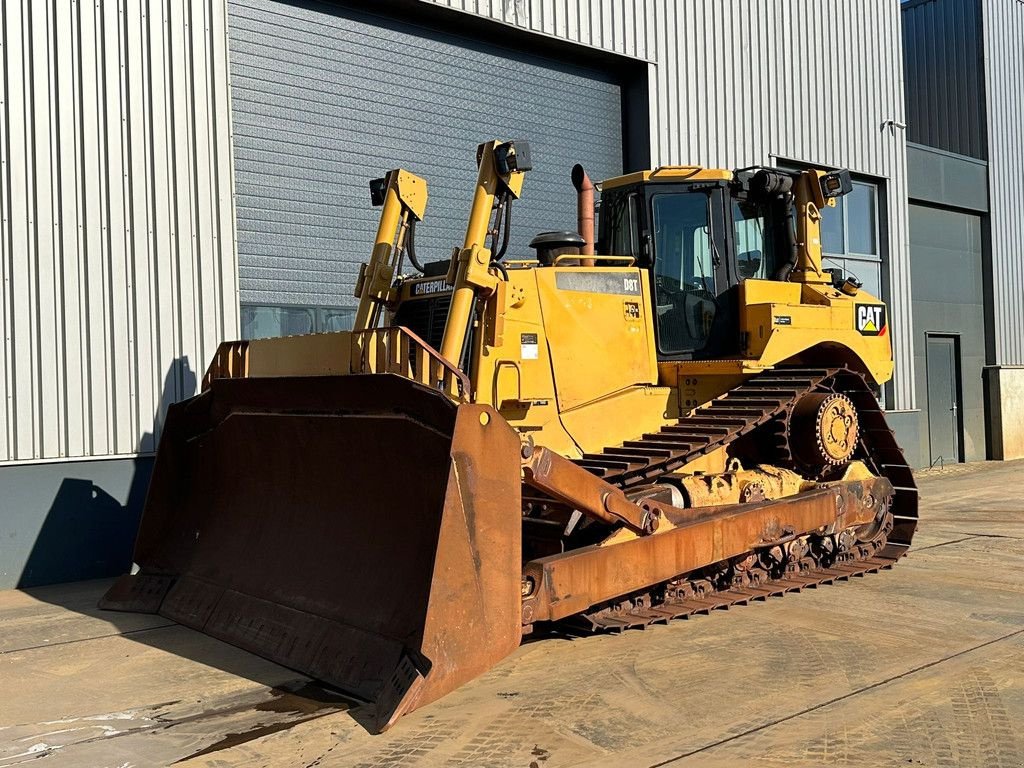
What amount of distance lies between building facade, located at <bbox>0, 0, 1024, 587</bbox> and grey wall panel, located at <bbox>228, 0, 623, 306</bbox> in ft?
0.08

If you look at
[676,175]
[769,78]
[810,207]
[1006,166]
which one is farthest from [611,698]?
[1006,166]

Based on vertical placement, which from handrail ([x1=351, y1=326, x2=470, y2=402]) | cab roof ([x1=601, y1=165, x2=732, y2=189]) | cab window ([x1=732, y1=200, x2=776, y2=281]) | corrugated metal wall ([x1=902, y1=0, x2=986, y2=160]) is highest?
corrugated metal wall ([x1=902, y1=0, x2=986, y2=160])

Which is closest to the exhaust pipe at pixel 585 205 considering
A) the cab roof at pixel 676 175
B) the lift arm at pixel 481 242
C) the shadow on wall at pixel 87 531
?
the cab roof at pixel 676 175

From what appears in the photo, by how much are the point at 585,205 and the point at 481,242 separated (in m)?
1.90

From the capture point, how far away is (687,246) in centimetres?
781

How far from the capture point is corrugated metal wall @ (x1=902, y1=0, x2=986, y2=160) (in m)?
20.2

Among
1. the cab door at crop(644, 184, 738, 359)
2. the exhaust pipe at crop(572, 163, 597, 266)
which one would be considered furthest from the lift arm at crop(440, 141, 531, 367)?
the cab door at crop(644, 184, 738, 359)

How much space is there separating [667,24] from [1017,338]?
443 inches

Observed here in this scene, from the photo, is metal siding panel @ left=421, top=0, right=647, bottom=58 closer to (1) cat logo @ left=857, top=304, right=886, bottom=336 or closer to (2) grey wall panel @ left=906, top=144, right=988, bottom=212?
(1) cat logo @ left=857, top=304, right=886, bottom=336

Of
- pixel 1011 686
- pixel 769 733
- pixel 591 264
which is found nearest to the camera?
pixel 769 733

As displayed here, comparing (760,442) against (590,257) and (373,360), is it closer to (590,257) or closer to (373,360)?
(590,257)

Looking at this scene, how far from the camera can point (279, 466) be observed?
21.0ft

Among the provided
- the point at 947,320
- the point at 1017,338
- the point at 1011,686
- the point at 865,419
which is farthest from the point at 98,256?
the point at 1017,338

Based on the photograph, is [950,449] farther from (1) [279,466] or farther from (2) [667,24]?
(1) [279,466]
